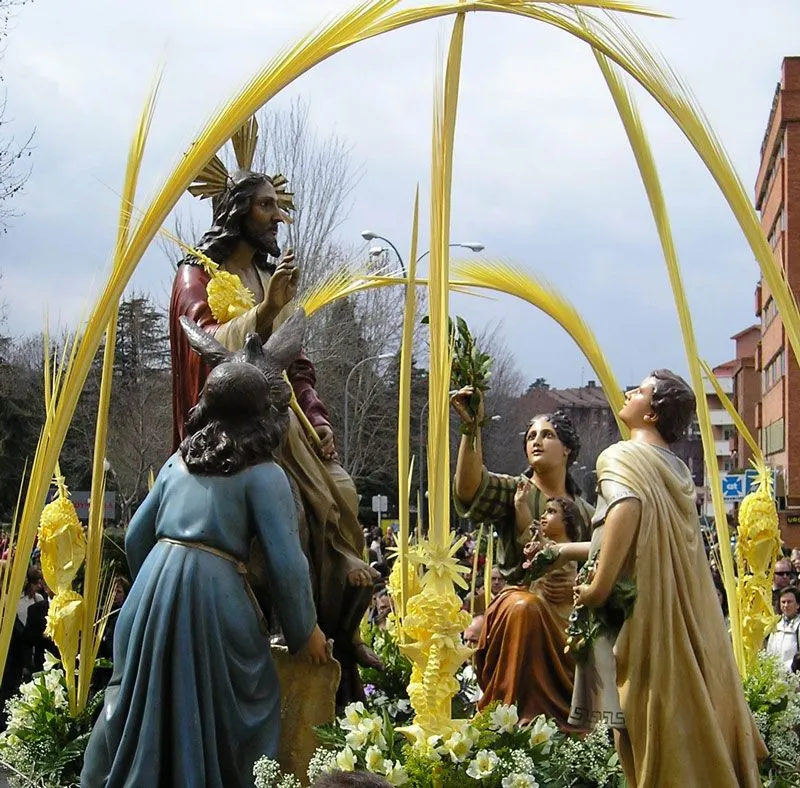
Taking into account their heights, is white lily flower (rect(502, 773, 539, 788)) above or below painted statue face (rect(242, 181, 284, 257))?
below

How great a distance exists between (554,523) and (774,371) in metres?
42.6

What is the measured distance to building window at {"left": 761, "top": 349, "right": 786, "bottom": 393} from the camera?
43131 mm

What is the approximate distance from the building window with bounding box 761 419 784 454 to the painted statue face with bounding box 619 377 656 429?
3842 centimetres

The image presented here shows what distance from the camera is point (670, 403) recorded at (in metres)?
5.26

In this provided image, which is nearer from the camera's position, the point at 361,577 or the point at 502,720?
the point at 502,720

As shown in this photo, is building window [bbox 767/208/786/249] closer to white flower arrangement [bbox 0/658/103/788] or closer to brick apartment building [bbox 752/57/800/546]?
brick apartment building [bbox 752/57/800/546]

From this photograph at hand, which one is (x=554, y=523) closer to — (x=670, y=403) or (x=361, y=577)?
(x=361, y=577)

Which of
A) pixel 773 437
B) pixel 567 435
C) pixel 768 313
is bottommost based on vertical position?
pixel 567 435

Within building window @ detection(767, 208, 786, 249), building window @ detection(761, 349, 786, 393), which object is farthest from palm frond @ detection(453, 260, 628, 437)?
building window @ detection(761, 349, 786, 393)

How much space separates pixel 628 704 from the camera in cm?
498

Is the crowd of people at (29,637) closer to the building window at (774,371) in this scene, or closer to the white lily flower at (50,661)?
the white lily flower at (50,661)

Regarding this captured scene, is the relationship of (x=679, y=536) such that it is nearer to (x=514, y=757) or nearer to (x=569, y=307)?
(x=514, y=757)

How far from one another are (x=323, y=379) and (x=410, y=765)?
21.0 meters

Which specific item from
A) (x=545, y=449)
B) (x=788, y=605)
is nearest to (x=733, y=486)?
(x=788, y=605)
